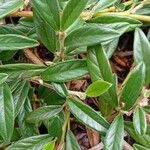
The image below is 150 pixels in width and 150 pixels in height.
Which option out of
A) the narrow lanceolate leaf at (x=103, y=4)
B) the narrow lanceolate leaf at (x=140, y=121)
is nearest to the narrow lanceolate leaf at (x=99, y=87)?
the narrow lanceolate leaf at (x=140, y=121)

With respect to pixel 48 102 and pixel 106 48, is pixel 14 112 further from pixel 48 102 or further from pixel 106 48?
pixel 106 48

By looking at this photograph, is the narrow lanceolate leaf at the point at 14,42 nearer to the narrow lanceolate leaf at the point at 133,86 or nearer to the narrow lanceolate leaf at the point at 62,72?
the narrow lanceolate leaf at the point at 62,72

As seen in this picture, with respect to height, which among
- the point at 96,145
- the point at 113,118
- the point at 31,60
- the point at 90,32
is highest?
the point at 90,32

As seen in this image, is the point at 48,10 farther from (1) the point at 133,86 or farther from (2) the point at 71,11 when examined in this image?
(1) the point at 133,86

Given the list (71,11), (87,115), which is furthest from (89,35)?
(87,115)

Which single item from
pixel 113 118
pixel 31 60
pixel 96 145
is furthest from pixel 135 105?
pixel 31 60

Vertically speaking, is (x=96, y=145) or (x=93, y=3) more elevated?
(x=93, y=3)
